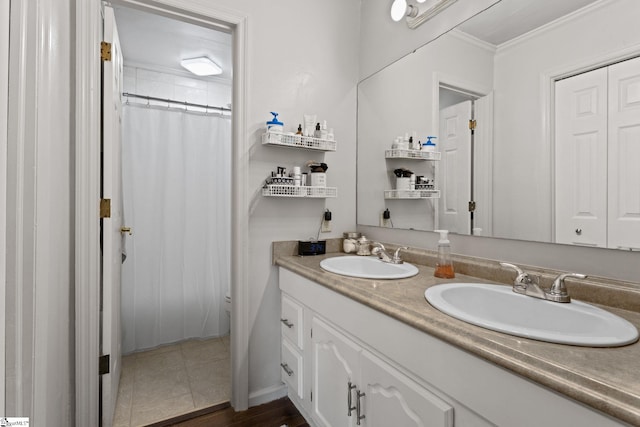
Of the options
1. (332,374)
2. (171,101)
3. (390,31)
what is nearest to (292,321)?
(332,374)

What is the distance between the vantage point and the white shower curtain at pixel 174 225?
237 centimetres

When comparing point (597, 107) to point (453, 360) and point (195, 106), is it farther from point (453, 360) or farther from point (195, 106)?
point (195, 106)

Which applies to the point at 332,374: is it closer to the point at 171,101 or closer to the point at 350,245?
the point at 350,245

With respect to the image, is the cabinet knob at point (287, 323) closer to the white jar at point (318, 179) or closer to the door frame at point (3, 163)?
the white jar at point (318, 179)

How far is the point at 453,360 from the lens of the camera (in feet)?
2.42

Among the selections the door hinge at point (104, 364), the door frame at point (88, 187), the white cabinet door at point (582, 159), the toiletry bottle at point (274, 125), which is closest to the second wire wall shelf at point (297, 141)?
the toiletry bottle at point (274, 125)

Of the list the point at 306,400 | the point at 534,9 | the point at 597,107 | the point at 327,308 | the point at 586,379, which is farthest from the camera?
the point at 306,400

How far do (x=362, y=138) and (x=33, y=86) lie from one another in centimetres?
154

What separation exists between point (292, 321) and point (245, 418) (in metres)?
0.59

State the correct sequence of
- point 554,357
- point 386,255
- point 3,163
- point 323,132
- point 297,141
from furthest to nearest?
point 323,132
point 297,141
point 386,255
point 3,163
point 554,357

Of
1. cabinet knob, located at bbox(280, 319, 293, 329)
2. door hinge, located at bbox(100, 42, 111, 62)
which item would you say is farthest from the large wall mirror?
door hinge, located at bbox(100, 42, 111, 62)

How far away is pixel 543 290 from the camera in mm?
955

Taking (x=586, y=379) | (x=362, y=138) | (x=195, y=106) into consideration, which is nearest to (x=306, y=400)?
(x=586, y=379)

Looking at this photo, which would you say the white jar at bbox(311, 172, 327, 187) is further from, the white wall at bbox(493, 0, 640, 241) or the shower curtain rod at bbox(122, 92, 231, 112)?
the shower curtain rod at bbox(122, 92, 231, 112)
